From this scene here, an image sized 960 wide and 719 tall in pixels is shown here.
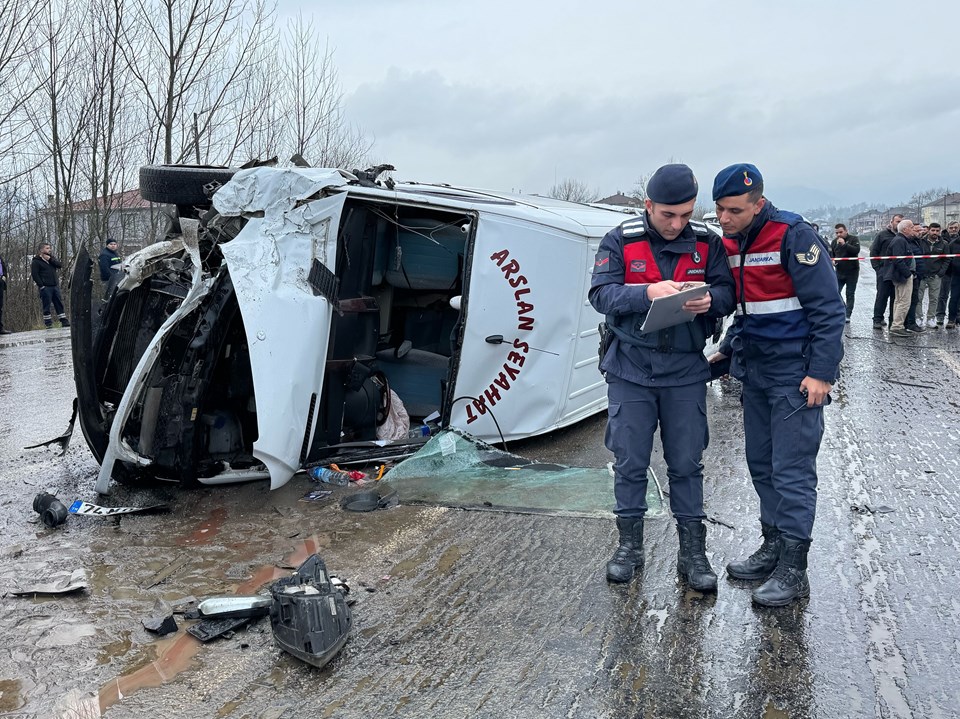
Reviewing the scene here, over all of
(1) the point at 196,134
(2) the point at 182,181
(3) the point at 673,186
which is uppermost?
(1) the point at 196,134

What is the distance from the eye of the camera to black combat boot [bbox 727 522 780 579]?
376cm

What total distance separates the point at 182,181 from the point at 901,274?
11.4m

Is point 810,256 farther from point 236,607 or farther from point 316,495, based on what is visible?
point 316,495

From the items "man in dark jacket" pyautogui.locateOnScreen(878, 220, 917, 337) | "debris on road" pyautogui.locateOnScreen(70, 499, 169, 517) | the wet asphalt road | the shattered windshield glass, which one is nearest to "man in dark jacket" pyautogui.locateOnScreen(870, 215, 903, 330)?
"man in dark jacket" pyautogui.locateOnScreen(878, 220, 917, 337)

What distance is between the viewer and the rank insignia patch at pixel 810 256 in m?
Result: 3.36

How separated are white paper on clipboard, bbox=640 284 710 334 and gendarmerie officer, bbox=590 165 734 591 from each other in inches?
4.4

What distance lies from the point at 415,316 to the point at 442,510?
8.27 ft

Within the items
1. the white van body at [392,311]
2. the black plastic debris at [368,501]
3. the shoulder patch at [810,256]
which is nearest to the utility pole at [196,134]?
the white van body at [392,311]

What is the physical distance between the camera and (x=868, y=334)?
1249 cm

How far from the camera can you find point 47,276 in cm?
1559

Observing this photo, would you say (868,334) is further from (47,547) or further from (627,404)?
(47,547)

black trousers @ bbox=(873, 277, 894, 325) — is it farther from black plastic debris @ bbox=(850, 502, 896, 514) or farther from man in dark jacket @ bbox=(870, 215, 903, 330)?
black plastic debris @ bbox=(850, 502, 896, 514)

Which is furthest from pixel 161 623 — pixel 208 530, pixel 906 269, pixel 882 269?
pixel 882 269

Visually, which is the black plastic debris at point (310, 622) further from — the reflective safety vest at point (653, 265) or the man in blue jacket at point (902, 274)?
the man in blue jacket at point (902, 274)
